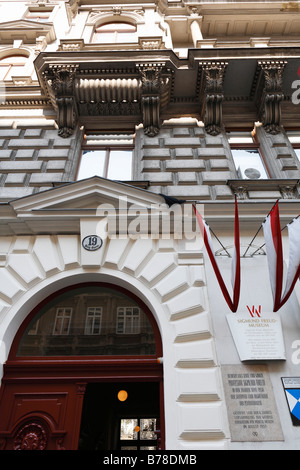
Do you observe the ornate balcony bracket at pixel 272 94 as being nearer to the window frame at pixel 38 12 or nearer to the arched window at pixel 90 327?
the arched window at pixel 90 327

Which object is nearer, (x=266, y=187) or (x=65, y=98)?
(x=266, y=187)

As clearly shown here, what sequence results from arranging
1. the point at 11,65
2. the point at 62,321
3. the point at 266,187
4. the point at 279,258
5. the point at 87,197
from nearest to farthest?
the point at 279,258 < the point at 62,321 < the point at 87,197 < the point at 266,187 < the point at 11,65

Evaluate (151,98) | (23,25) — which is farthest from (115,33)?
(151,98)

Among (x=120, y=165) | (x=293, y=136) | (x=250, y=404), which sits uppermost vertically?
(x=293, y=136)

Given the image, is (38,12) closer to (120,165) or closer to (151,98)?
(151,98)

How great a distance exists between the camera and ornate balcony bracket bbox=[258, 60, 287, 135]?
8977 mm

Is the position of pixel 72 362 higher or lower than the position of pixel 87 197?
lower

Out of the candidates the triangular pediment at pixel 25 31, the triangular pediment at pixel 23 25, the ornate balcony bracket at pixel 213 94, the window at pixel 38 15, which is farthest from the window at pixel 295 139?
the window at pixel 38 15

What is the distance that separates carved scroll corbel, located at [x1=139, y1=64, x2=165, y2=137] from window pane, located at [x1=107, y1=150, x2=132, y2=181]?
846mm

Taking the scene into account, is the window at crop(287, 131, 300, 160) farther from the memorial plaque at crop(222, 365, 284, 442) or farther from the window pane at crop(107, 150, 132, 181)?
the memorial plaque at crop(222, 365, 284, 442)

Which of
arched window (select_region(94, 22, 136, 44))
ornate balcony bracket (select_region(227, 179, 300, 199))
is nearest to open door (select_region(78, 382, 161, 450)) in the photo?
ornate balcony bracket (select_region(227, 179, 300, 199))

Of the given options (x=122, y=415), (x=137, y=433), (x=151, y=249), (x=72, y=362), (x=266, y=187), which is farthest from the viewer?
Answer: (x=122, y=415)

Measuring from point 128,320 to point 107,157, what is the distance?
4610 millimetres

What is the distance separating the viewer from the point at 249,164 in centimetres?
867
